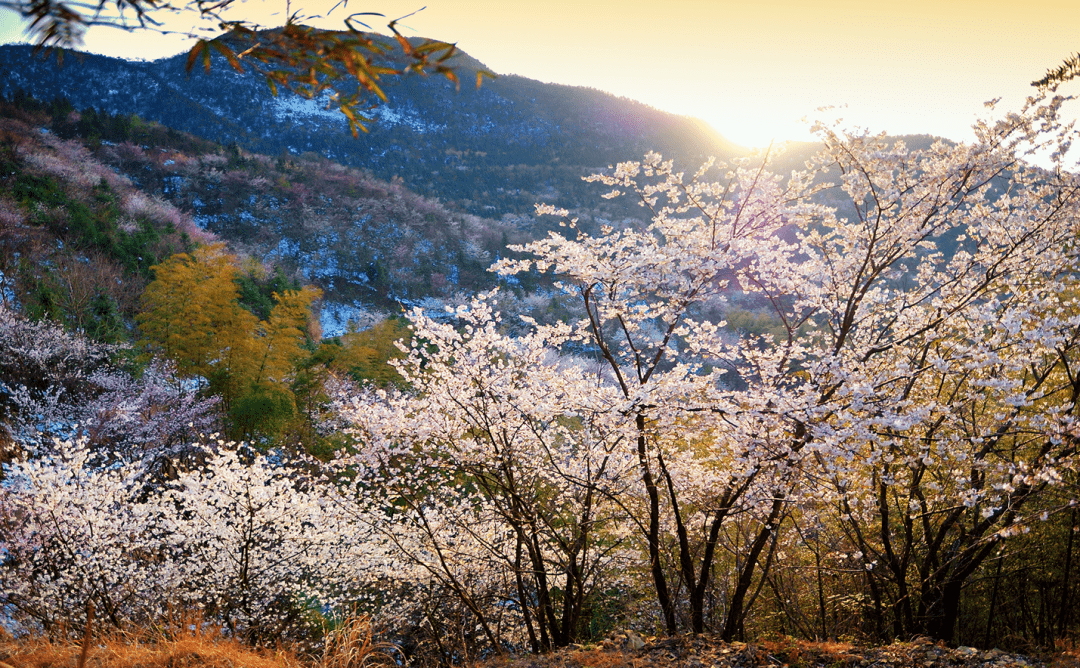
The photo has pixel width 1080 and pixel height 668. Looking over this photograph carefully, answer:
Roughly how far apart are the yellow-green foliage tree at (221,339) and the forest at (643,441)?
0.28 feet

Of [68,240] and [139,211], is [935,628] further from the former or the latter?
[139,211]

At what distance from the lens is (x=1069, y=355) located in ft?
17.3

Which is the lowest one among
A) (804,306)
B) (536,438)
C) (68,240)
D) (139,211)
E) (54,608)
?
(54,608)

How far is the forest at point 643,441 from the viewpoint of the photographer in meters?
4.41

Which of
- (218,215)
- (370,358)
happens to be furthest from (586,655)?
(218,215)

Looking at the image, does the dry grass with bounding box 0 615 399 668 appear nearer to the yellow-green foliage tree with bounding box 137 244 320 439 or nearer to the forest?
the forest

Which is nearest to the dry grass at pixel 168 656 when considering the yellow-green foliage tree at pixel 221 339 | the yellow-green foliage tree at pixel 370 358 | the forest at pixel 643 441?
the forest at pixel 643 441

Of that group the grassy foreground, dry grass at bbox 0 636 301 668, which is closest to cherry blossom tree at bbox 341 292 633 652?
the grassy foreground

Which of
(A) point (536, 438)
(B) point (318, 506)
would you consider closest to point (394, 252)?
(B) point (318, 506)

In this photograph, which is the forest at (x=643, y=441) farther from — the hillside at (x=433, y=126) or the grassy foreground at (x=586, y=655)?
the hillside at (x=433, y=126)

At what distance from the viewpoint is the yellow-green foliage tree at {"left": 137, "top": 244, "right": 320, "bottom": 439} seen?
44.9 feet

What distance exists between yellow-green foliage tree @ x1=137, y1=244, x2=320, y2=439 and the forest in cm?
8

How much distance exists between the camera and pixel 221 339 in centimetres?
1424

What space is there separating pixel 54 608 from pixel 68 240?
16.6 metres
